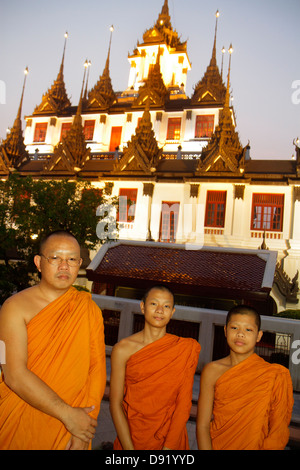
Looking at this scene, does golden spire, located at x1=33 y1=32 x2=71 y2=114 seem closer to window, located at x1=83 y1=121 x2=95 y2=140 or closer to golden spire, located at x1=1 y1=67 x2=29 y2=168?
window, located at x1=83 y1=121 x2=95 y2=140

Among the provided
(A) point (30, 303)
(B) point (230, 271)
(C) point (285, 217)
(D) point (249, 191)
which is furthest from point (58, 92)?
(A) point (30, 303)

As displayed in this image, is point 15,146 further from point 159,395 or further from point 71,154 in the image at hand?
point 159,395

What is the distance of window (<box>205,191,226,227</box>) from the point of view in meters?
22.2

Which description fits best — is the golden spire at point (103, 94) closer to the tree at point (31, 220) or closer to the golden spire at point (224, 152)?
the golden spire at point (224, 152)

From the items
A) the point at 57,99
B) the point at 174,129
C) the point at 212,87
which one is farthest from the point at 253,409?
the point at 57,99

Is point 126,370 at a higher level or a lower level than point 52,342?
lower

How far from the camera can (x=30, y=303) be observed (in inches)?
107

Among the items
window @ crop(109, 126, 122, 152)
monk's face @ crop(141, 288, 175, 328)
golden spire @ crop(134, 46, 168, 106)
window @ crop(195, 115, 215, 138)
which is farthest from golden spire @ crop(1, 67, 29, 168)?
monk's face @ crop(141, 288, 175, 328)

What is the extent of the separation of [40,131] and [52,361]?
40554 millimetres

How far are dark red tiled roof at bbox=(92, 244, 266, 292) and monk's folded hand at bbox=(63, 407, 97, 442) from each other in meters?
6.70

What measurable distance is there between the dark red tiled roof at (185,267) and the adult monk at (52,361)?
6.52 metres

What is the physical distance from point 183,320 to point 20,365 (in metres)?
6.06

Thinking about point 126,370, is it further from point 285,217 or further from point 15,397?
point 285,217

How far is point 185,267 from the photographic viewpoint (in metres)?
10.0
